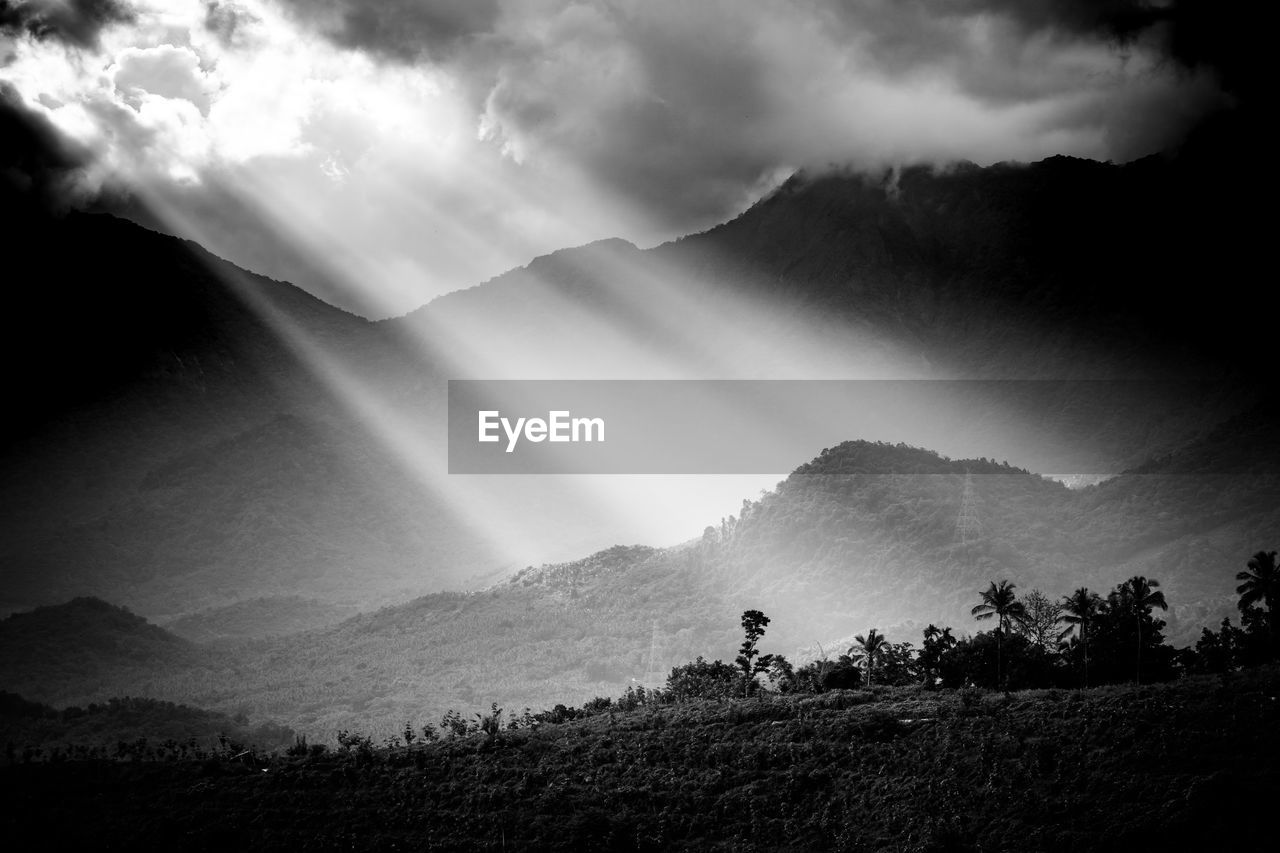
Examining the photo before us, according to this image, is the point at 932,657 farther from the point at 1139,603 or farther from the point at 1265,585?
the point at 1265,585

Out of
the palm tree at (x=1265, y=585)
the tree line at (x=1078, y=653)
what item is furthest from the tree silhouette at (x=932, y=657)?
the palm tree at (x=1265, y=585)

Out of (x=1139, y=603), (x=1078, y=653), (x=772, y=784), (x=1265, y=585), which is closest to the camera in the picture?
(x=772, y=784)

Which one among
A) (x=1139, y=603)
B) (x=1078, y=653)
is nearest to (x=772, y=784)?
(x=1139, y=603)

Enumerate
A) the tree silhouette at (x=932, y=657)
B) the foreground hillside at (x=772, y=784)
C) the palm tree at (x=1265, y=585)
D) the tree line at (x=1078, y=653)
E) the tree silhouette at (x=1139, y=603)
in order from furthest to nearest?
the tree silhouette at (x=932, y=657) → the tree line at (x=1078, y=653) → the palm tree at (x=1265, y=585) → the tree silhouette at (x=1139, y=603) → the foreground hillside at (x=772, y=784)

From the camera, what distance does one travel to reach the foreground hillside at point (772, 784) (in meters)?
83.5

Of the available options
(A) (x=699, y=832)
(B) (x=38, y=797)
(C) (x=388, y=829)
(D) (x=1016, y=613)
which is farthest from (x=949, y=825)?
(B) (x=38, y=797)

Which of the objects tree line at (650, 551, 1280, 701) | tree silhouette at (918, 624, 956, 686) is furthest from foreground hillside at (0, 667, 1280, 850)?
tree silhouette at (918, 624, 956, 686)

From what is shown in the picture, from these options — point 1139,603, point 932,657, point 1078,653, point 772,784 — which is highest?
point 1139,603

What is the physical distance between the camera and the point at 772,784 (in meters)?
99.2

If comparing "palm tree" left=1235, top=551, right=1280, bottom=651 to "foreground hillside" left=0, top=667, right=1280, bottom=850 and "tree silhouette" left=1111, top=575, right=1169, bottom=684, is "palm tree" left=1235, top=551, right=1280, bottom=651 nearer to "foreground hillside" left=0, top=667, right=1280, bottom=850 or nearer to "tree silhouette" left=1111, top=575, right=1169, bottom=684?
"tree silhouette" left=1111, top=575, right=1169, bottom=684

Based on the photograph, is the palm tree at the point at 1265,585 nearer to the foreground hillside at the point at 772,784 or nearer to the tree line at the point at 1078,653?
the tree line at the point at 1078,653

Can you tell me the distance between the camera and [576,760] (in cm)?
11144

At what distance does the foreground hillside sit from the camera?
274 ft

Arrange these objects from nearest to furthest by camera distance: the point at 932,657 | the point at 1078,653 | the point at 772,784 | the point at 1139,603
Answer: the point at 772,784 → the point at 1139,603 → the point at 1078,653 → the point at 932,657
